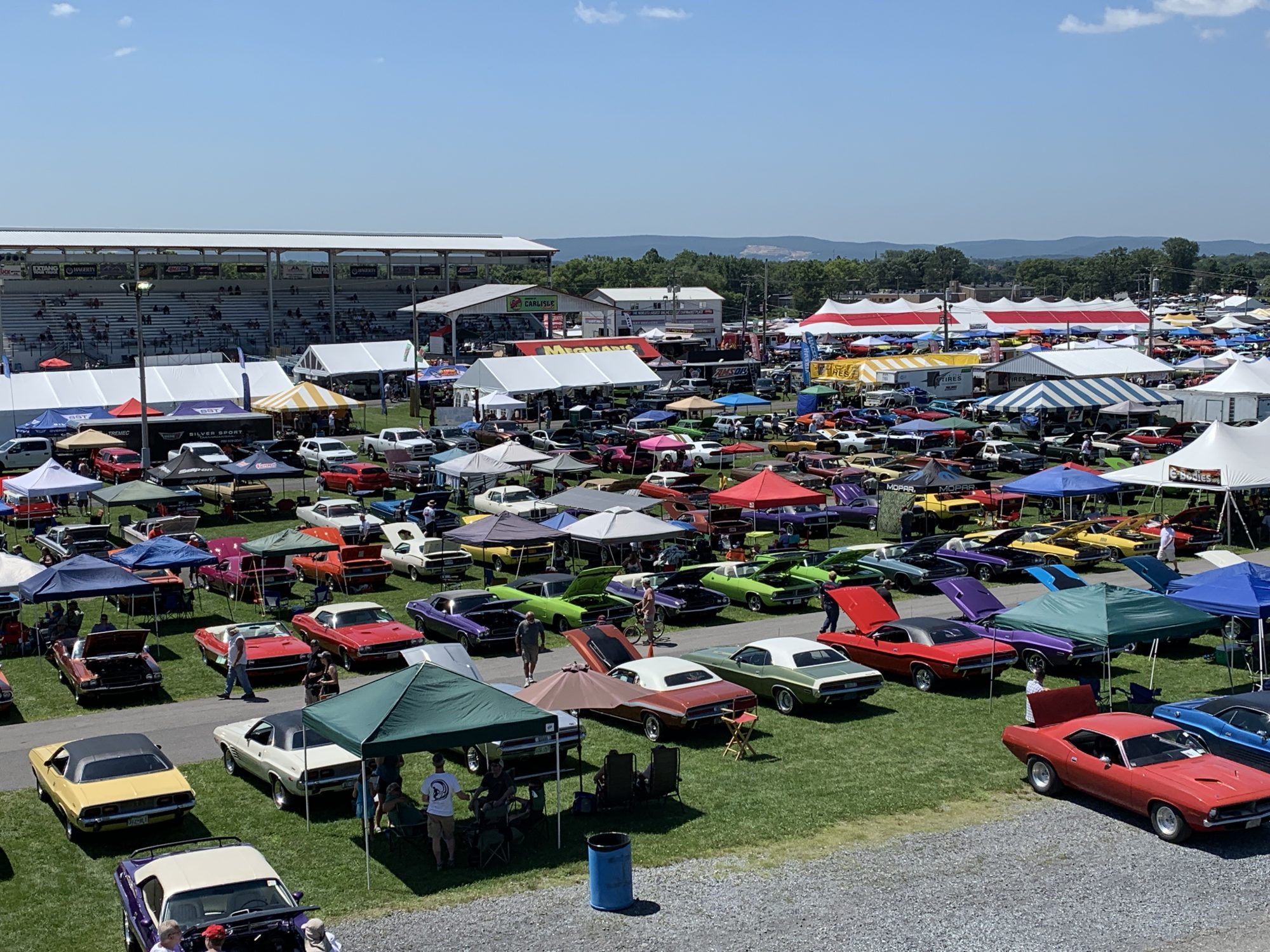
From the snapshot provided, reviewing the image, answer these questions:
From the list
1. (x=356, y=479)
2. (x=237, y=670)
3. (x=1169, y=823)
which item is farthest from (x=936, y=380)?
(x=1169, y=823)

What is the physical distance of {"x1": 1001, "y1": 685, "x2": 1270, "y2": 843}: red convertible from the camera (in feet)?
45.8

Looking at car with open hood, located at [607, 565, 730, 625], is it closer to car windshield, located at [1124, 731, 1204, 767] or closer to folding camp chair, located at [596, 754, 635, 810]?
folding camp chair, located at [596, 754, 635, 810]

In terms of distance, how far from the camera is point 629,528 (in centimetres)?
2886

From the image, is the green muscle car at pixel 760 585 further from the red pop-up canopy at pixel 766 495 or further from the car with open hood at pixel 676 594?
the red pop-up canopy at pixel 766 495

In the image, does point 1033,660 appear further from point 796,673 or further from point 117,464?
point 117,464

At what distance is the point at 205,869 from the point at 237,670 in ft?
29.8

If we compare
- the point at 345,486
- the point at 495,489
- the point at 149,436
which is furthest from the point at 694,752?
the point at 149,436

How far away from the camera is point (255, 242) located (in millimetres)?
97312

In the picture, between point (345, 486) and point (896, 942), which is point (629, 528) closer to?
point (345, 486)

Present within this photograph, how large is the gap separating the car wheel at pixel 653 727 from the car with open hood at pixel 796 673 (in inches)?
71.4

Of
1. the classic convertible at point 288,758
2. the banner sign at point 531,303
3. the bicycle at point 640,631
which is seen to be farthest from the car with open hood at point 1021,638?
the banner sign at point 531,303

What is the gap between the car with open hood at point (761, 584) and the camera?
85.7 ft

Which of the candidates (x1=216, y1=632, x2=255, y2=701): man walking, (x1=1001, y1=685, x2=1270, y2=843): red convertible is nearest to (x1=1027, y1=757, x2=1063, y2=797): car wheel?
(x1=1001, y1=685, x2=1270, y2=843): red convertible

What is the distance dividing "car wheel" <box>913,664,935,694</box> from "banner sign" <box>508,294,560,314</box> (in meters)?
62.6
